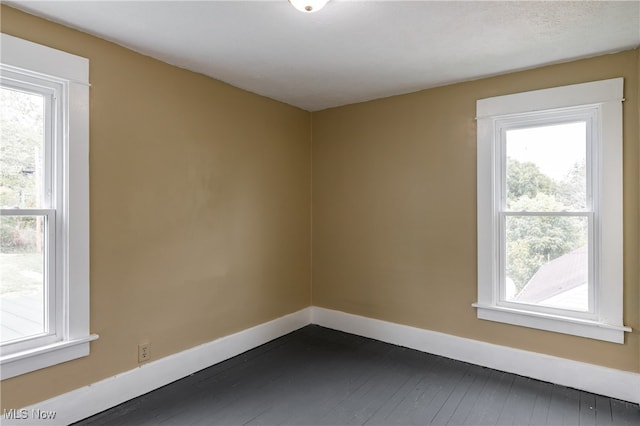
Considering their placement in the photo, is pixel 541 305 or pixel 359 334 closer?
pixel 541 305

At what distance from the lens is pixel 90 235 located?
2346 millimetres

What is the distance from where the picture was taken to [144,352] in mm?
2643

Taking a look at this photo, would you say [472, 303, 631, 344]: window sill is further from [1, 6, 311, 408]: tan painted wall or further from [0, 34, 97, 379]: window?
[0, 34, 97, 379]: window

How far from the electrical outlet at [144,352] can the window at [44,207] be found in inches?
14.5

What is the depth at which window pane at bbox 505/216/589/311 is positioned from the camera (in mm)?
2771

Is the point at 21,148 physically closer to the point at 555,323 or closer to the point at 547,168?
the point at 547,168

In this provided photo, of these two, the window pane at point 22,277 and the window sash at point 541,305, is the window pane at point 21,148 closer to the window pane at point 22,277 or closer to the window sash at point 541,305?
the window pane at point 22,277

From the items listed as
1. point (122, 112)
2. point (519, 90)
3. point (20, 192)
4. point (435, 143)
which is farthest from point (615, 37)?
point (20, 192)

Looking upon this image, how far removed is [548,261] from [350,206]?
1.85 metres

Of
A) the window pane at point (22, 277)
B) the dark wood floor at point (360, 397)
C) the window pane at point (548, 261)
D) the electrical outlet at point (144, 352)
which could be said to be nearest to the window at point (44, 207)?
the window pane at point (22, 277)

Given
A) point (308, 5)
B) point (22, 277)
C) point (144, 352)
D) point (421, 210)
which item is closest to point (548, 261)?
point (421, 210)

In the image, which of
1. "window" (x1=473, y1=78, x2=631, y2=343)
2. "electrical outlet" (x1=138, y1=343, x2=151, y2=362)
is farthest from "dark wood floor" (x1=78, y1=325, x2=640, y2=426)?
"window" (x1=473, y1=78, x2=631, y2=343)

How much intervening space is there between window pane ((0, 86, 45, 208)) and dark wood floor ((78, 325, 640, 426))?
55.6 inches

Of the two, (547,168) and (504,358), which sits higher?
(547,168)
